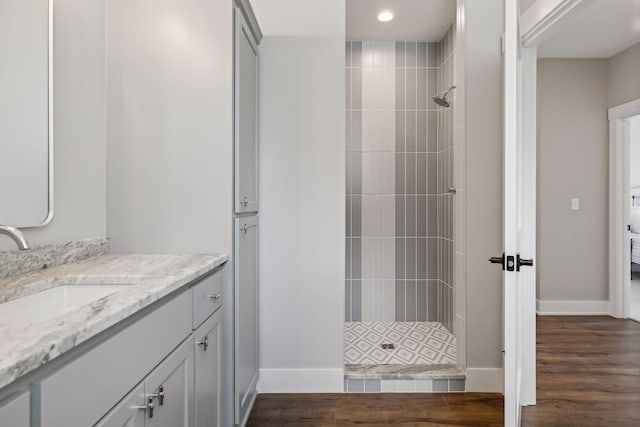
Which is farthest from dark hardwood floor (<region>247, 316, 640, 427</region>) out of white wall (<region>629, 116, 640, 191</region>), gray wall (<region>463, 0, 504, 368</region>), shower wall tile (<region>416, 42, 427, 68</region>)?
white wall (<region>629, 116, 640, 191</region>)

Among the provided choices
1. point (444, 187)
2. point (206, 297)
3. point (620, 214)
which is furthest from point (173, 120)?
point (620, 214)

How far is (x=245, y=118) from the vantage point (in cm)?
202

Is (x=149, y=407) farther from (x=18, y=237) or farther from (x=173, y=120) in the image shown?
(x=173, y=120)

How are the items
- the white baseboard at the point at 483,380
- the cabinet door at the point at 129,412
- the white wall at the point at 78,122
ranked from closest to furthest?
the cabinet door at the point at 129,412
the white wall at the point at 78,122
the white baseboard at the point at 483,380

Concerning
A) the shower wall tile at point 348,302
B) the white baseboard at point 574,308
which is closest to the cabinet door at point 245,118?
the shower wall tile at point 348,302

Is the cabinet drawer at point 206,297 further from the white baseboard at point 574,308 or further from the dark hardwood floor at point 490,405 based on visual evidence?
the white baseboard at point 574,308

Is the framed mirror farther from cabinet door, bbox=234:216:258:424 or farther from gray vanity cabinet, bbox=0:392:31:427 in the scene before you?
gray vanity cabinet, bbox=0:392:31:427

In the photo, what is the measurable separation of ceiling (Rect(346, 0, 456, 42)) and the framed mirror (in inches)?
86.1

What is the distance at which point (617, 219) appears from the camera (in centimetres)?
397

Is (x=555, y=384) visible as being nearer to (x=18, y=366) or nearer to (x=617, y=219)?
(x=617, y=219)

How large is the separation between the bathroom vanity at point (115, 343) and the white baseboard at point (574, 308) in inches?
148

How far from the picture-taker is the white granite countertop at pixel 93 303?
62 cm

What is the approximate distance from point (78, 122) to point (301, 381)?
1.84m

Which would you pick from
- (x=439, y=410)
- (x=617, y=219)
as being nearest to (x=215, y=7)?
(x=439, y=410)
